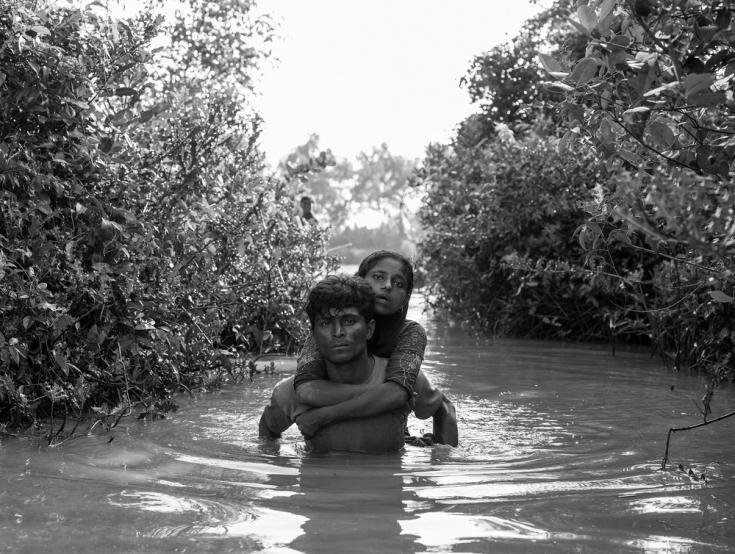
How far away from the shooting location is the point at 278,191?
33.0 feet

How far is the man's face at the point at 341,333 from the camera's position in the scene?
5.49m

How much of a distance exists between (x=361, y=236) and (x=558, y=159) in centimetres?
7529

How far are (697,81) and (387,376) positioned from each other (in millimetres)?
2672

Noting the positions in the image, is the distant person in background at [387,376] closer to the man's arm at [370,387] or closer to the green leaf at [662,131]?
the man's arm at [370,387]

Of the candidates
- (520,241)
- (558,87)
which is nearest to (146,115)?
(558,87)

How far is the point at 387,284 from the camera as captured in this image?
5875 millimetres

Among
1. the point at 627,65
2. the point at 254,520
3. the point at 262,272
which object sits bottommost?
the point at 254,520

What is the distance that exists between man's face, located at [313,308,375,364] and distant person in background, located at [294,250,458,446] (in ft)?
0.66

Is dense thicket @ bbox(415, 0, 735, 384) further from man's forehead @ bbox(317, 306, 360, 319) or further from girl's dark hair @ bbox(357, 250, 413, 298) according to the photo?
man's forehead @ bbox(317, 306, 360, 319)

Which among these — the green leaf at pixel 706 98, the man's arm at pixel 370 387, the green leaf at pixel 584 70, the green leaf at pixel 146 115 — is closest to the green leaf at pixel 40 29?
the green leaf at pixel 146 115

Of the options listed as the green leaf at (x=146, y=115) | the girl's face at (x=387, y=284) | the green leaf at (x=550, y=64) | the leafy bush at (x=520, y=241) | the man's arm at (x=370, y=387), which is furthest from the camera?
the leafy bush at (x=520, y=241)

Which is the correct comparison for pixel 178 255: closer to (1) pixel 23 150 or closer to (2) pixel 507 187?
(1) pixel 23 150

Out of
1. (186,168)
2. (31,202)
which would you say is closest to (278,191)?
(186,168)

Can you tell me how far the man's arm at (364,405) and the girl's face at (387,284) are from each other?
1.70 ft
